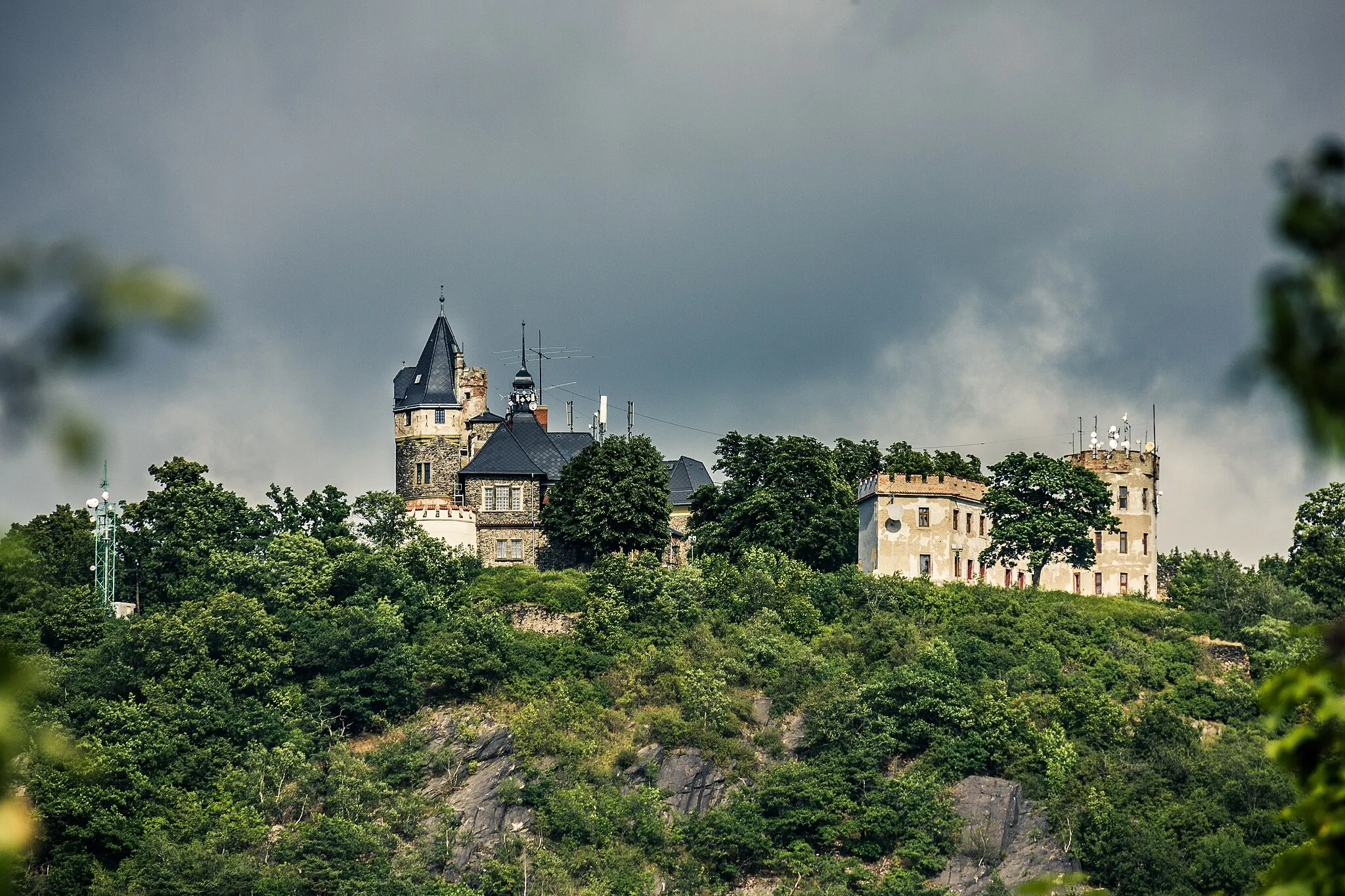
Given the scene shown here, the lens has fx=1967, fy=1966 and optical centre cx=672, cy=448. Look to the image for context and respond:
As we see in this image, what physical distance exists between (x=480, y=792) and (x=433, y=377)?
31434 mm

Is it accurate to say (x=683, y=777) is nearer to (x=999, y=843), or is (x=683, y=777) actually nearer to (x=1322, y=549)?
(x=999, y=843)

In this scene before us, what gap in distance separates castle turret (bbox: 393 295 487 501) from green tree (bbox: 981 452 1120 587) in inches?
1045

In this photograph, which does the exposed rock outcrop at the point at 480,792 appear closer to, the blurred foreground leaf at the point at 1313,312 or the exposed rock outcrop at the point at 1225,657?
the exposed rock outcrop at the point at 1225,657

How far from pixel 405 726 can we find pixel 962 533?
26.2m

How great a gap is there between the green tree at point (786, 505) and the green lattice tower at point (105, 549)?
26.2 metres

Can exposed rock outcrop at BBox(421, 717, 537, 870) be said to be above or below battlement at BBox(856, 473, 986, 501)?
below

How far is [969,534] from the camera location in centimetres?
8806

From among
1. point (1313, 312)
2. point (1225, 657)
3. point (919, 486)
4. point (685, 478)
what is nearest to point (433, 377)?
point (685, 478)

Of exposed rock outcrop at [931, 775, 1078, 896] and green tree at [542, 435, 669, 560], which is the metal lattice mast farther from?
exposed rock outcrop at [931, 775, 1078, 896]

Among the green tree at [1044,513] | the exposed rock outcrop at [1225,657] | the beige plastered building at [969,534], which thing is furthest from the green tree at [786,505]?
the exposed rock outcrop at [1225,657]

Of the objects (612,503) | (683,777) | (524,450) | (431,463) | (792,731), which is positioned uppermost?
(524,450)

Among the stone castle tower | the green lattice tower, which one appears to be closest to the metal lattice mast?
the green lattice tower

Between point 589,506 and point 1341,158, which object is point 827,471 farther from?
point 1341,158

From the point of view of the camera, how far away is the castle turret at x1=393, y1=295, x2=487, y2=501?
97438 millimetres
